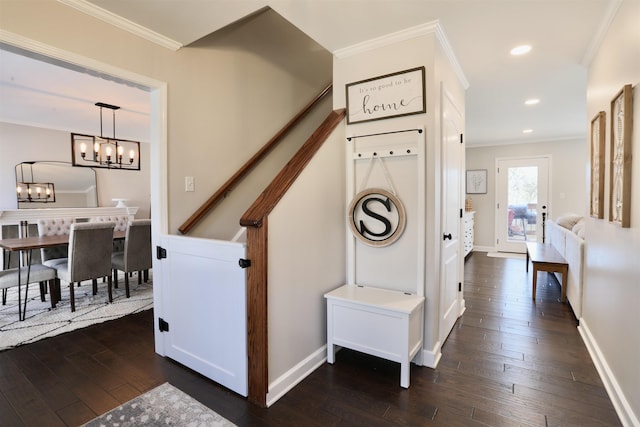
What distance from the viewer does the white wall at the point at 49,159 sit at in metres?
5.10

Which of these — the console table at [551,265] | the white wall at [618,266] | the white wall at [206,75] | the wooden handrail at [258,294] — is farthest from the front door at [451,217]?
the white wall at [206,75]

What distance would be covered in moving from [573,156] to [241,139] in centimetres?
691

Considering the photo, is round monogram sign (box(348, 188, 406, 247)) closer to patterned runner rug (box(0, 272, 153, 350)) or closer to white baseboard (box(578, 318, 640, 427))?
white baseboard (box(578, 318, 640, 427))

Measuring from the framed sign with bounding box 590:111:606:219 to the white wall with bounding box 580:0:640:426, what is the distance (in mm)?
80

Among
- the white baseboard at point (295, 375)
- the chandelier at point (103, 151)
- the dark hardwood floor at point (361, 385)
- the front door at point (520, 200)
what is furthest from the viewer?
the front door at point (520, 200)

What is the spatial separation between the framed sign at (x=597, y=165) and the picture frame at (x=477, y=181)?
4.88 metres

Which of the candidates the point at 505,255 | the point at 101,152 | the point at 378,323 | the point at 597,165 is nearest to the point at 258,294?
the point at 378,323

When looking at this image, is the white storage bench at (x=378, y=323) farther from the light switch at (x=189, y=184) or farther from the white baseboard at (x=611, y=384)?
the light switch at (x=189, y=184)

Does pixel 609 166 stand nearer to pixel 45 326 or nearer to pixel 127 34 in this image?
pixel 127 34

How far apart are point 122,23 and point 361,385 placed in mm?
2832

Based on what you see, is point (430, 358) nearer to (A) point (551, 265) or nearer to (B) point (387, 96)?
(B) point (387, 96)

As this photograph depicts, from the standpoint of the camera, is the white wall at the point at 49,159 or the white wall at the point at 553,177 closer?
the white wall at the point at 49,159

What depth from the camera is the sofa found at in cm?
303

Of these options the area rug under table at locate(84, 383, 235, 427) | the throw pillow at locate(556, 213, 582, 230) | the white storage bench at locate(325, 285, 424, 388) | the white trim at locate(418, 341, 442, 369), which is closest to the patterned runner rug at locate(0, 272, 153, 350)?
the area rug under table at locate(84, 383, 235, 427)
